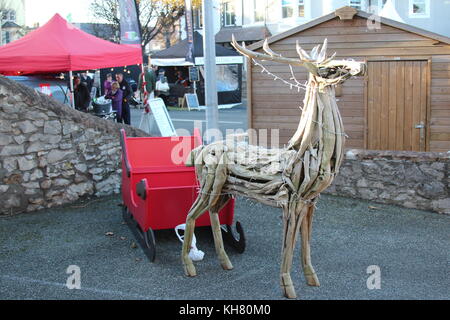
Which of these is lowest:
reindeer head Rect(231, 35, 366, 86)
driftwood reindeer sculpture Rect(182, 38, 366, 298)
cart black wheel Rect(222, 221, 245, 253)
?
cart black wheel Rect(222, 221, 245, 253)

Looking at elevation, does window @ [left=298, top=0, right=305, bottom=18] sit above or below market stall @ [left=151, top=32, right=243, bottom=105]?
above

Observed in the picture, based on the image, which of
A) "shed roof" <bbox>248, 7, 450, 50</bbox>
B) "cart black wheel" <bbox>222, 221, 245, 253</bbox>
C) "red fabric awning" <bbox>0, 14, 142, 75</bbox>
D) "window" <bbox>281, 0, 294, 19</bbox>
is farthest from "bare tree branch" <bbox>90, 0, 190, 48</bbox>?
"cart black wheel" <bbox>222, 221, 245, 253</bbox>

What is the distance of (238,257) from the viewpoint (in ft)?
22.5

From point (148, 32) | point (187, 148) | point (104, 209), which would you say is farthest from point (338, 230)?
point (148, 32)

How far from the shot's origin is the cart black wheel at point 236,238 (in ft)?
22.8

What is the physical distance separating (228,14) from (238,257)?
3284 centimetres

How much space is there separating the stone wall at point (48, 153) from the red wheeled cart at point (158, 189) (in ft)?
4.56

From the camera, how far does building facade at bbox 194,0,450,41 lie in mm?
27766

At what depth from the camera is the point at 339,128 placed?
16.8ft

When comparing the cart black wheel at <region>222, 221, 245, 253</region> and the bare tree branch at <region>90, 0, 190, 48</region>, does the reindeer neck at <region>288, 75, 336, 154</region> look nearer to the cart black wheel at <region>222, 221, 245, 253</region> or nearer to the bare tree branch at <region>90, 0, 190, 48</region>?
the cart black wheel at <region>222, 221, 245, 253</region>

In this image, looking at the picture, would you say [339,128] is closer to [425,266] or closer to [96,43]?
[425,266]

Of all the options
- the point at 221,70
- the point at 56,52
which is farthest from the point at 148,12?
the point at 56,52

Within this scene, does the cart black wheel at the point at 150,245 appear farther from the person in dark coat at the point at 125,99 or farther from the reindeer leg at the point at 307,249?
the person in dark coat at the point at 125,99

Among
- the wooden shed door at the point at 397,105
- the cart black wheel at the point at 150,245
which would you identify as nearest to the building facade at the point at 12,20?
the wooden shed door at the point at 397,105
